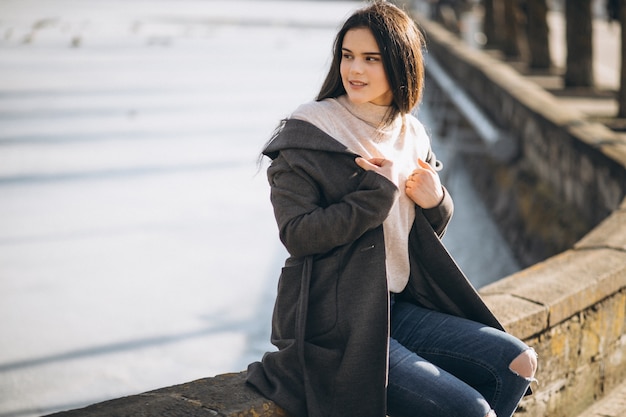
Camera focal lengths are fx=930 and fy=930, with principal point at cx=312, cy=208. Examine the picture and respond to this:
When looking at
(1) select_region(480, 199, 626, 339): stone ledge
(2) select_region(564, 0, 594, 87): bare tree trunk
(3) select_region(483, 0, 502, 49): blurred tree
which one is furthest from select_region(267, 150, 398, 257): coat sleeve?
(3) select_region(483, 0, 502, 49): blurred tree

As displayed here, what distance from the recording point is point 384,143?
7.77ft

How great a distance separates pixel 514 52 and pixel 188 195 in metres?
8.71

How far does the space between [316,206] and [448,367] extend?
0.54 m

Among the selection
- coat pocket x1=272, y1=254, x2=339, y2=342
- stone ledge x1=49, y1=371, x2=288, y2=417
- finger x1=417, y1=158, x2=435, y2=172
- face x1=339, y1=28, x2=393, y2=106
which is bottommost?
stone ledge x1=49, y1=371, x2=288, y2=417

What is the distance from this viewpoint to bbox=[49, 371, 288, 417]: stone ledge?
2193 mm

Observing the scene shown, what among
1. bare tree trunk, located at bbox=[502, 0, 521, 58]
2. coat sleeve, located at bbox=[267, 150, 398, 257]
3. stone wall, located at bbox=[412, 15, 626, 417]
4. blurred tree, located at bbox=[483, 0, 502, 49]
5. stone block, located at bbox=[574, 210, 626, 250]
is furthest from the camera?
blurred tree, located at bbox=[483, 0, 502, 49]

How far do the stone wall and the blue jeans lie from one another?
693 millimetres

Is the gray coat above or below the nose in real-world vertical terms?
below

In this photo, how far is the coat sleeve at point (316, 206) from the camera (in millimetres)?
2146

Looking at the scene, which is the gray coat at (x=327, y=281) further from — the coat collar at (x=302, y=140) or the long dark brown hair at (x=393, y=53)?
the long dark brown hair at (x=393, y=53)

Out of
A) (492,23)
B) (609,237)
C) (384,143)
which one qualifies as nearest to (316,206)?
(384,143)

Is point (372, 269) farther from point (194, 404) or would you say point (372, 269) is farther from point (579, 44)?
point (579, 44)

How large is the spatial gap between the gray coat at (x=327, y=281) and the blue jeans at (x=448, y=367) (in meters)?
0.09

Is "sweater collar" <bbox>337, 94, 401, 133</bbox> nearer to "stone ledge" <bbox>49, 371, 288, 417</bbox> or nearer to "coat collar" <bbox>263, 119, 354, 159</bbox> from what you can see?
"coat collar" <bbox>263, 119, 354, 159</bbox>
